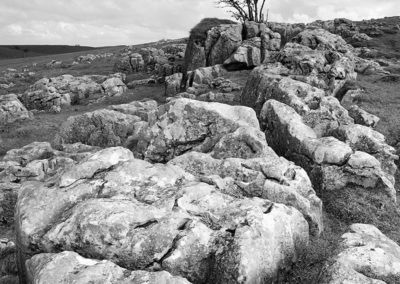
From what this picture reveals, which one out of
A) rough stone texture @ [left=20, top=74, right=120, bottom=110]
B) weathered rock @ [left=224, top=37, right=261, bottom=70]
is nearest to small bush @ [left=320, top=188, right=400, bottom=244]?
weathered rock @ [left=224, top=37, right=261, bottom=70]

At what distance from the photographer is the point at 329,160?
2447 centimetres

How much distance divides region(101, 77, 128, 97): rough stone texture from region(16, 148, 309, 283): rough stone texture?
5379cm

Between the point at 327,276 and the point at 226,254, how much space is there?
357cm

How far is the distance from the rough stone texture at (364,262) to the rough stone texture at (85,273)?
5190 millimetres

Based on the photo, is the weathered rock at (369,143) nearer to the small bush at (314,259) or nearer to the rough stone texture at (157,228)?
the small bush at (314,259)

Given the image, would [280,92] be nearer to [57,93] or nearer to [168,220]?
[168,220]

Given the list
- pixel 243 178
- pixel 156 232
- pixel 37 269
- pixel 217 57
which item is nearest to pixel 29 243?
pixel 37 269

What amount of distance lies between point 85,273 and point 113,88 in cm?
6197

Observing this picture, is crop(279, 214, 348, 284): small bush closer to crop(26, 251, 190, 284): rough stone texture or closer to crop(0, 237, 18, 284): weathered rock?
crop(26, 251, 190, 284): rough stone texture

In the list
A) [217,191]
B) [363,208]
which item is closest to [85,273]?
[217,191]

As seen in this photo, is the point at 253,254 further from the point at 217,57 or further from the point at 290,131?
the point at 217,57

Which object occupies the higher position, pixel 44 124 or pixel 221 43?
pixel 221 43

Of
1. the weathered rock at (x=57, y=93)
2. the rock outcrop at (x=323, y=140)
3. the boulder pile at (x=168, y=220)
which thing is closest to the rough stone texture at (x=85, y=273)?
the boulder pile at (x=168, y=220)

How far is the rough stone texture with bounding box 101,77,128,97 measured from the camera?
230ft
